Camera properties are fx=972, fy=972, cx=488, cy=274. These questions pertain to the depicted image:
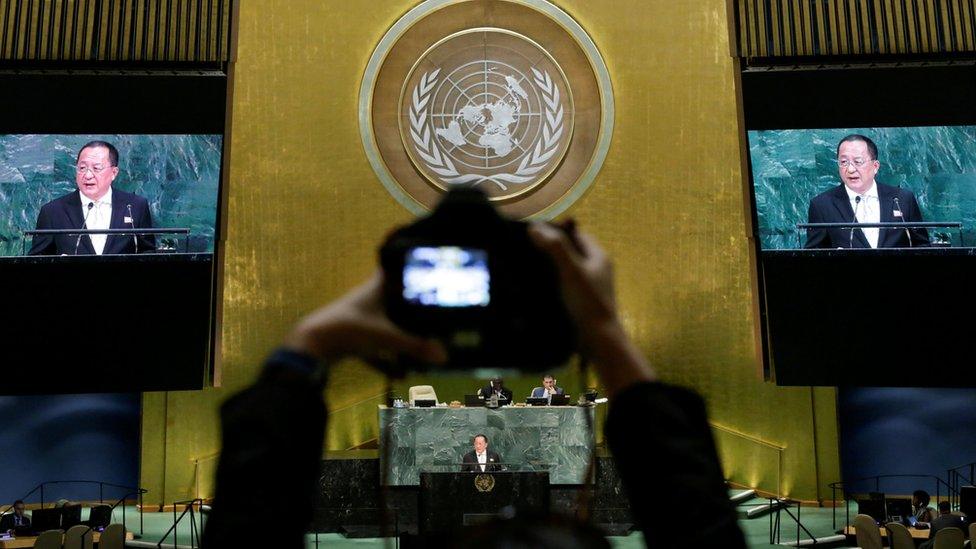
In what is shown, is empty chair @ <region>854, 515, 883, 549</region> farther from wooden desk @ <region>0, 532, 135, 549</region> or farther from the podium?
wooden desk @ <region>0, 532, 135, 549</region>

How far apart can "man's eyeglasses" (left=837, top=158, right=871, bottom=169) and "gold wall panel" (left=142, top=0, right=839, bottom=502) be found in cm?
169

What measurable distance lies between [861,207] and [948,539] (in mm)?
3669

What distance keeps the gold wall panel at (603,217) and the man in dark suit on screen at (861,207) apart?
168cm

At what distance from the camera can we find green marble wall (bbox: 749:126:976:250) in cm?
945

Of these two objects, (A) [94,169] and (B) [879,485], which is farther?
(B) [879,485]

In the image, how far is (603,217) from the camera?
11523mm

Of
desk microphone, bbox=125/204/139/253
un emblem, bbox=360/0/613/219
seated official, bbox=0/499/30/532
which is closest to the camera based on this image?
seated official, bbox=0/499/30/532

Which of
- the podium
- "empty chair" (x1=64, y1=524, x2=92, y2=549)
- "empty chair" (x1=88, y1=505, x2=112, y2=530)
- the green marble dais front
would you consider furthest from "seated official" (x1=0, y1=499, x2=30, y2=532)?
the podium

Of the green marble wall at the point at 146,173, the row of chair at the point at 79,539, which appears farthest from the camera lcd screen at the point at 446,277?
the green marble wall at the point at 146,173

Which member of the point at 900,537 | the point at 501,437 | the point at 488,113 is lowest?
the point at 900,537

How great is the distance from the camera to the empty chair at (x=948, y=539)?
6.98m

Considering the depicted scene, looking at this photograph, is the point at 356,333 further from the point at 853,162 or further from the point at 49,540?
the point at 853,162

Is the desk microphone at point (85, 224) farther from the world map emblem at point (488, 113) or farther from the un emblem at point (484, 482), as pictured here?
the un emblem at point (484, 482)

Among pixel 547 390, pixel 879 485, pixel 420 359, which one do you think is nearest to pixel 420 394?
pixel 547 390
